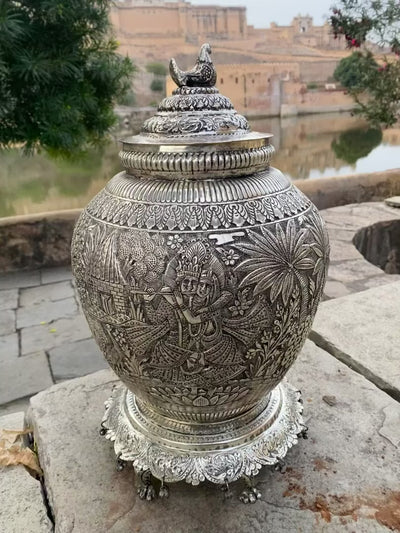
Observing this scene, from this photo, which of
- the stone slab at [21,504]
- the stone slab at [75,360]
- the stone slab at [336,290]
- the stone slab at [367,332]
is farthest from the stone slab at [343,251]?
the stone slab at [21,504]

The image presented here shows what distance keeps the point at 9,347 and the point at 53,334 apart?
288 millimetres

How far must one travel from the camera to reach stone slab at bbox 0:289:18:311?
3420mm

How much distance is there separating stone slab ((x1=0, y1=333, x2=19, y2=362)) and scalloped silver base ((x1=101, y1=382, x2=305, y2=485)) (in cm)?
169

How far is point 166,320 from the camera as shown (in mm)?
941

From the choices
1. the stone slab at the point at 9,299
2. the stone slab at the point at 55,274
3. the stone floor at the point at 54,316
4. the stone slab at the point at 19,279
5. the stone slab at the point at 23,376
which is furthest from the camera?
the stone slab at the point at 55,274

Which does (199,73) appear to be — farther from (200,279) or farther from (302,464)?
(302,464)

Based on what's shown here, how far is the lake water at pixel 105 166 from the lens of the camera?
814 centimetres

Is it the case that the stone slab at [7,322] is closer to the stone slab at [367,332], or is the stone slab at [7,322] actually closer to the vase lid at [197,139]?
the stone slab at [367,332]

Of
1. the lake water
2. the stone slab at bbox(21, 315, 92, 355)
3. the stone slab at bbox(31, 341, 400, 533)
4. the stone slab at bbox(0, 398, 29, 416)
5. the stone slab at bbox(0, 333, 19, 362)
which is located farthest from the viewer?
the lake water

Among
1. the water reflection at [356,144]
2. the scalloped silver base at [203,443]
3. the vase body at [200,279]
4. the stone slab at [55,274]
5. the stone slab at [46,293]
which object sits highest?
the vase body at [200,279]

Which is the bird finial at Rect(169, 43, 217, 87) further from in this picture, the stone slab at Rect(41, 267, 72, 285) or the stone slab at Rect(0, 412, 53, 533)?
the stone slab at Rect(41, 267, 72, 285)

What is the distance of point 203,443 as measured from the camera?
45.9 inches

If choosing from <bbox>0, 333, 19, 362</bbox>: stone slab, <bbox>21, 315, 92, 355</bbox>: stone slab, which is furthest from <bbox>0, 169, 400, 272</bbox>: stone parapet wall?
<bbox>0, 333, 19, 362</bbox>: stone slab

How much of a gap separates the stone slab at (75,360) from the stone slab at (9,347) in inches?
9.3
